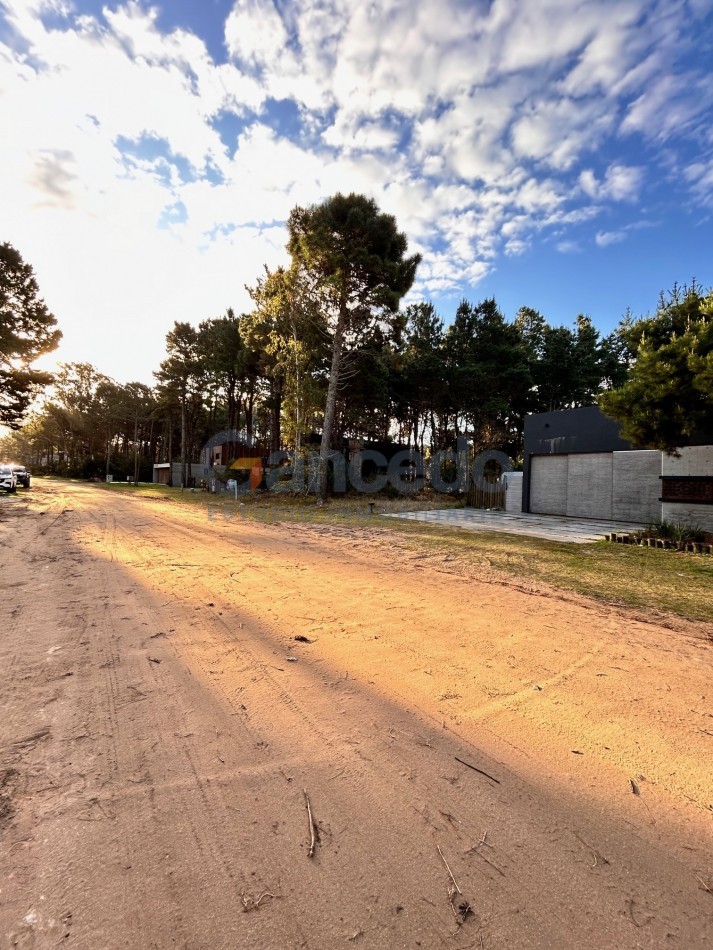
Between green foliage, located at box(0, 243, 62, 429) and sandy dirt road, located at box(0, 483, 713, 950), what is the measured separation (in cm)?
2753

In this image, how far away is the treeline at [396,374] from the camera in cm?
2133

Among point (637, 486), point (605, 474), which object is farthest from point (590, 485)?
point (637, 486)

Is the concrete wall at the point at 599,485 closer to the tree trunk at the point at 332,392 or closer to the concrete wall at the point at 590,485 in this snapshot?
the concrete wall at the point at 590,485

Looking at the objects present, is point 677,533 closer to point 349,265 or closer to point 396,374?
point 349,265

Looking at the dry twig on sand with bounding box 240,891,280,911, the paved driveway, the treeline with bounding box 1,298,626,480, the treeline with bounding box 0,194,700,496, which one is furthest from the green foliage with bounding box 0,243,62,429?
the dry twig on sand with bounding box 240,891,280,911

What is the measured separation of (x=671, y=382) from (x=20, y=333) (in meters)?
32.9

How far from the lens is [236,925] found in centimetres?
134

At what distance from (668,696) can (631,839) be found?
1.51 meters

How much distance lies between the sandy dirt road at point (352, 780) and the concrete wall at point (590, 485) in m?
12.3

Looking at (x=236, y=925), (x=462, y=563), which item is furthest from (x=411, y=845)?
(x=462, y=563)

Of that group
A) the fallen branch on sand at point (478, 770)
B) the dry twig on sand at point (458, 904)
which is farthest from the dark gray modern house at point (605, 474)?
the dry twig on sand at point (458, 904)

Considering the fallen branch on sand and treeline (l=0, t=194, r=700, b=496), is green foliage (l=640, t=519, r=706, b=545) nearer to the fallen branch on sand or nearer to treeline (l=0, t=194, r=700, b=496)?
treeline (l=0, t=194, r=700, b=496)

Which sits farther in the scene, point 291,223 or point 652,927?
point 291,223

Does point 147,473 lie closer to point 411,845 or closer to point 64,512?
point 64,512
